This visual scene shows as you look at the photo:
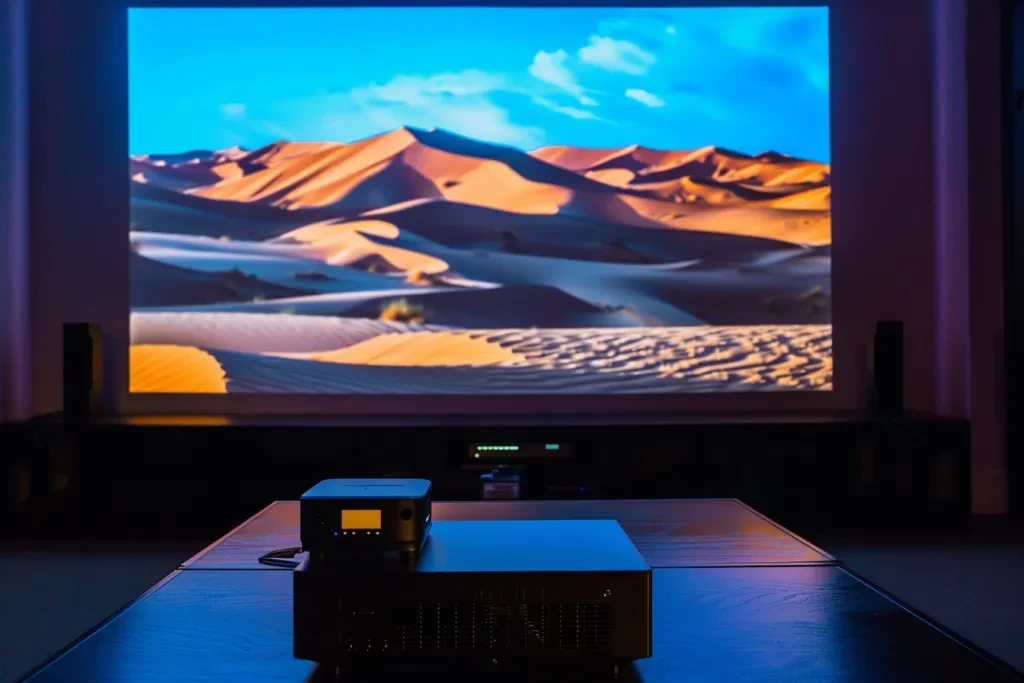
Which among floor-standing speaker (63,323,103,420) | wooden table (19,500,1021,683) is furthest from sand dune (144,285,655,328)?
wooden table (19,500,1021,683)

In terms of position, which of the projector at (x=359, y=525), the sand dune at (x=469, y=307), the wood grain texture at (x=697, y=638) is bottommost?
the wood grain texture at (x=697, y=638)

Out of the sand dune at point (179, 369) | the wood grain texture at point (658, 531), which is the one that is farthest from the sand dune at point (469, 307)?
the wood grain texture at point (658, 531)

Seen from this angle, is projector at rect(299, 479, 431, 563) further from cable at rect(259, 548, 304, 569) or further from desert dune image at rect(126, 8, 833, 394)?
desert dune image at rect(126, 8, 833, 394)

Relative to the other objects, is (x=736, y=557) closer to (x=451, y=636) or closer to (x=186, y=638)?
(x=451, y=636)

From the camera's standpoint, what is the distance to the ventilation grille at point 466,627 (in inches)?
45.2

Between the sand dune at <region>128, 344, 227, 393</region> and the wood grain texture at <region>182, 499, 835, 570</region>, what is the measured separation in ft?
8.97

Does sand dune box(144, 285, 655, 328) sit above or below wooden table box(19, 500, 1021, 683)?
above

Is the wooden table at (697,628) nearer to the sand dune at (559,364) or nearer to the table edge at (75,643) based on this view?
the table edge at (75,643)

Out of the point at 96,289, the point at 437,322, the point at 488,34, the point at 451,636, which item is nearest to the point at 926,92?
the point at 488,34

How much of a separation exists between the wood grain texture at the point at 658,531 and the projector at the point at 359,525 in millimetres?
536

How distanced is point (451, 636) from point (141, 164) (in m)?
4.41

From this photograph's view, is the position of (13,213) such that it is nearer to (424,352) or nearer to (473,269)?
(424,352)

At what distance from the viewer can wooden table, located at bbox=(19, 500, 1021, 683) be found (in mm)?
1155

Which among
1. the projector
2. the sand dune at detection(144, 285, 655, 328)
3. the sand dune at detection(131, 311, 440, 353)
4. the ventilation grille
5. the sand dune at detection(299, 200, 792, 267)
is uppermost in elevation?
the sand dune at detection(299, 200, 792, 267)
